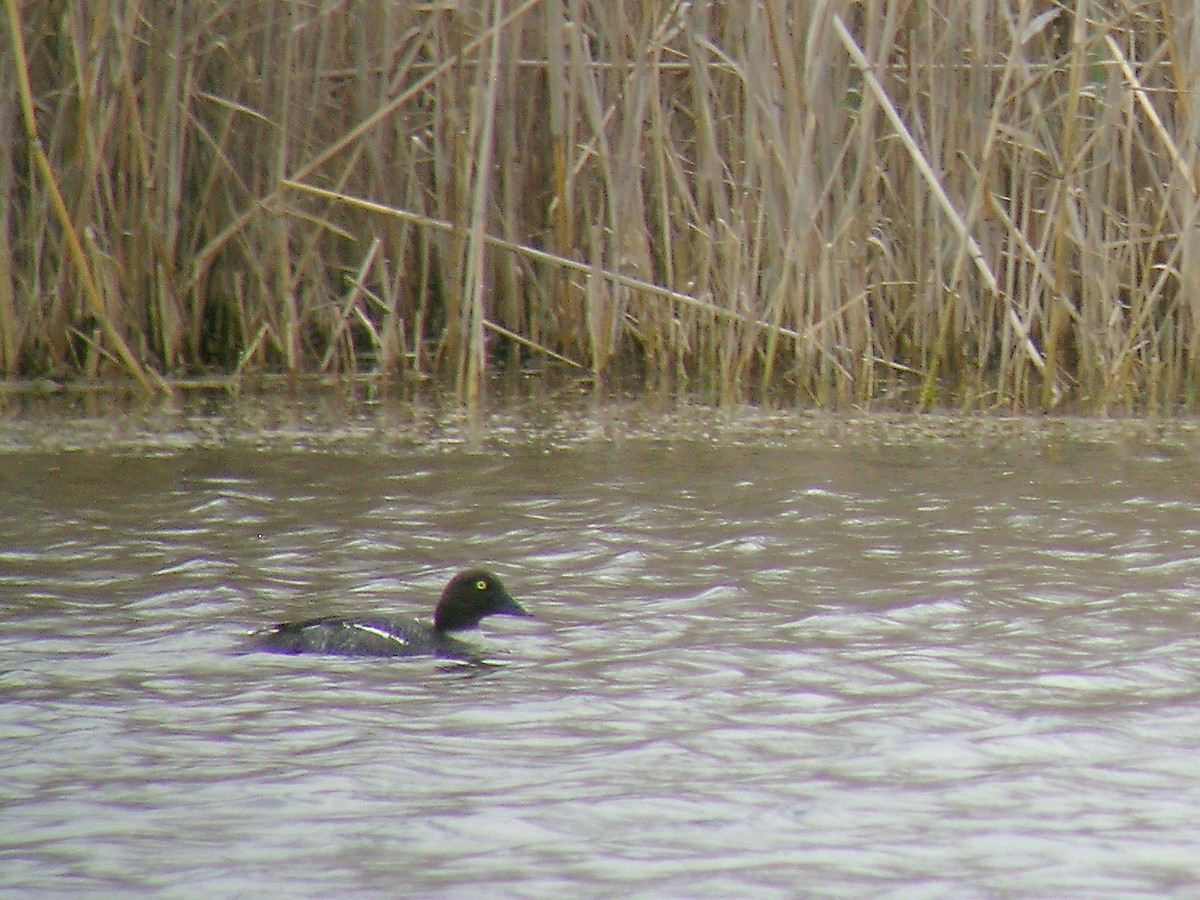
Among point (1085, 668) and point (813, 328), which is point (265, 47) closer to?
point (813, 328)

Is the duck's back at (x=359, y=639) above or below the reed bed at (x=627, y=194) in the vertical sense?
below

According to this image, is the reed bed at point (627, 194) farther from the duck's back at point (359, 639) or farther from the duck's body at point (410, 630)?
the duck's back at point (359, 639)

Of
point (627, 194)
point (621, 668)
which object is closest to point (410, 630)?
point (621, 668)

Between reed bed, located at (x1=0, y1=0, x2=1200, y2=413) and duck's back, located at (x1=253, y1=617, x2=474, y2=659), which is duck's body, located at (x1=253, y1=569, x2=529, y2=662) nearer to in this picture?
duck's back, located at (x1=253, y1=617, x2=474, y2=659)

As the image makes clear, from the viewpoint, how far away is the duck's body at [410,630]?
4.07m

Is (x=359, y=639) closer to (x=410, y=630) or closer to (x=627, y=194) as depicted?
(x=410, y=630)

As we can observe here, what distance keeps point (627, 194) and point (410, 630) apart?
381cm

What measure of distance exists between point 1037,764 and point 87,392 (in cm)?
527

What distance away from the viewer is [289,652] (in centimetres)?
407

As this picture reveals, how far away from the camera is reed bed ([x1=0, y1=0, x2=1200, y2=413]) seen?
7.05 metres

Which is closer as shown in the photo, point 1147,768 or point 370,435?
point 1147,768

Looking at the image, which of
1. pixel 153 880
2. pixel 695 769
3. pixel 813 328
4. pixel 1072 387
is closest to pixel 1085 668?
pixel 695 769

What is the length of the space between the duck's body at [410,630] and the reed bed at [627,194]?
297 cm

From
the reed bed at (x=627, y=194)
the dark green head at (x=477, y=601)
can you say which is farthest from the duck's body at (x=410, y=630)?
the reed bed at (x=627, y=194)
